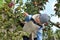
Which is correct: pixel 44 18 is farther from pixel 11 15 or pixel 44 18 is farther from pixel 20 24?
pixel 11 15

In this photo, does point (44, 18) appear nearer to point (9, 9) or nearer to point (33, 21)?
point (33, 21)

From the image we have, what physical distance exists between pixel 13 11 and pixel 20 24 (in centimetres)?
57

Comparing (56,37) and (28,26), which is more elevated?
(28,26)

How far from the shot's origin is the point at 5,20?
5.56 meters

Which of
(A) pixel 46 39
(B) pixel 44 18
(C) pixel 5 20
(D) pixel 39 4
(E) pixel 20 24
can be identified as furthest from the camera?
(A) pixel 46 39

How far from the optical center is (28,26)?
436 centimetres

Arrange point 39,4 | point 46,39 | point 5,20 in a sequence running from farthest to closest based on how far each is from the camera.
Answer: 1. point 46,39
2. point 39,4
3. point 5,20

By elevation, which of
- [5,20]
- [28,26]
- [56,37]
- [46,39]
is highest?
[28,26]

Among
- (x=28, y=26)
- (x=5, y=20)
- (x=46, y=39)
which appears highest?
(x=28, y=26)

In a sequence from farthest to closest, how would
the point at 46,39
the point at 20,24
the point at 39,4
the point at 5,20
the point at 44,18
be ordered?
→ the point at 46,39, the point at 39,4, the point at 5,20, the point at 20,24, the point at 44,18

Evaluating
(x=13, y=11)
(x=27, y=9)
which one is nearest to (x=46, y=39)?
(x=27, y=9)

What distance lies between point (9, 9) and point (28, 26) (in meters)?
1.39

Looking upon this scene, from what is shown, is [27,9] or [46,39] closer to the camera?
[27,9]

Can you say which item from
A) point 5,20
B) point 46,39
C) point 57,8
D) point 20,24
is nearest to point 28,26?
point 20,24
